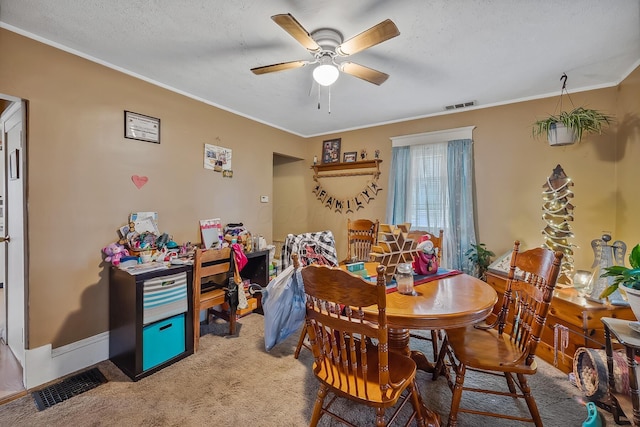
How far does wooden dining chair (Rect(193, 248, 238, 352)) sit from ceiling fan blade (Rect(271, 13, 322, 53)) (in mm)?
1832

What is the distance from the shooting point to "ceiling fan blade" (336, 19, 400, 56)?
4.81 ft

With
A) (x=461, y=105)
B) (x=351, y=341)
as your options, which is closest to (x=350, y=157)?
(x=461, y=105)

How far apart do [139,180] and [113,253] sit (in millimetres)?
695

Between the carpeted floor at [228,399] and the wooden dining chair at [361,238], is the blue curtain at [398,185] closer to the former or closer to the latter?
the wooden dining chair at [361,238]

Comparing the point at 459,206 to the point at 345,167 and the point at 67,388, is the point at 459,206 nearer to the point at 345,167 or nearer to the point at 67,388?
the point at 345,167

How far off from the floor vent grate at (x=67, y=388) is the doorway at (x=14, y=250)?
15cm

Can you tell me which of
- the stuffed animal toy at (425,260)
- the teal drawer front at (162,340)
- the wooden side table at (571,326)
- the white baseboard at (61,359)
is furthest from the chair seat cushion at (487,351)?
the white baseboard at (61,359)

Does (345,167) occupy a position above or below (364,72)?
below

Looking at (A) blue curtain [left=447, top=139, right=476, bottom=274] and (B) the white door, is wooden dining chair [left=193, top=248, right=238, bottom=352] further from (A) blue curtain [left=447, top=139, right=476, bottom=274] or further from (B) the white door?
(A) blue curtain [left=447, top=139, right=476, bottom=274]

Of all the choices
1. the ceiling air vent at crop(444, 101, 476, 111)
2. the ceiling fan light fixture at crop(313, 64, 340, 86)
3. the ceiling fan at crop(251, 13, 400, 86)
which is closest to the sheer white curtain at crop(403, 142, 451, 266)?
the ceiling air vent at crop(444, 101, 476, 111)

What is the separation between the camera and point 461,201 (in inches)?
129

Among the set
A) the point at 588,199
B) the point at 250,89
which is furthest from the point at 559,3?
the point at 250,89

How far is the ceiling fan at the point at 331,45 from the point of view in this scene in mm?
1513

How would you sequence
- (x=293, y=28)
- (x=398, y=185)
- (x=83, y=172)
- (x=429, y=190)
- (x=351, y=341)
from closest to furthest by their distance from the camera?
(x=351, y=341) < (x=293, y=28) < (x=83, y=172) < (x=429, y=190) < (x=398, y=185)
